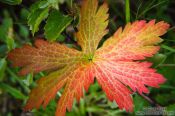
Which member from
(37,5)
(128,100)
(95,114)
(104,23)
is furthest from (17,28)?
(128,100)

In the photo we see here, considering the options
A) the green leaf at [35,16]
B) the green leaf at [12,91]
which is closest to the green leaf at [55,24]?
the green leaf at [35,16]

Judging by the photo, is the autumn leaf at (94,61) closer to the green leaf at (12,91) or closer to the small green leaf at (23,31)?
the green leaf at (12,91)

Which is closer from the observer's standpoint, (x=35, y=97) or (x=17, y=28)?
(x=35, y=97)

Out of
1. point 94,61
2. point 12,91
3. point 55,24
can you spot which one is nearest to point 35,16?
point 55,24

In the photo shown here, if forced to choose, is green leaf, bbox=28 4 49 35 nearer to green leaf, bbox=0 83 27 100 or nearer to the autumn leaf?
the autumn leaf

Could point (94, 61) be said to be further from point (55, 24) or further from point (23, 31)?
point (23, 31)

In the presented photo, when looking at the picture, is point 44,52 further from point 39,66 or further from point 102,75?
point 102,75

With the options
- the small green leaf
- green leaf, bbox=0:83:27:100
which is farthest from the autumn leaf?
the small green leaf

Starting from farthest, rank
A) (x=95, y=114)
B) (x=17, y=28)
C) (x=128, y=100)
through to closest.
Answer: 1. (x=17, y=28)
2. (x=95, y=114)
3. (x=128, y=100)
